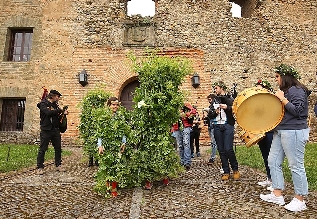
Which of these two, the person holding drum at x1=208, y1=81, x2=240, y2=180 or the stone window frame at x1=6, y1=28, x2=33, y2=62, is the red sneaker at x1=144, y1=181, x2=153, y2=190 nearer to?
the person holding drum at x1=208, y1=81, x2=240, y2=180

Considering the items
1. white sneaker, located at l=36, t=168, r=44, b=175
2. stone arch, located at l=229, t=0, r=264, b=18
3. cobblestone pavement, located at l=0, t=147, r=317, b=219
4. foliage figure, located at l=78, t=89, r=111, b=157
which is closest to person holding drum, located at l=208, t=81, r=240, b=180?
cobblestone pavement, located at l=0, t=147, r=317, b=219

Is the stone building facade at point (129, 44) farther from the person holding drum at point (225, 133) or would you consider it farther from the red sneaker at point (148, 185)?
the red sneaker at point (148, 185)

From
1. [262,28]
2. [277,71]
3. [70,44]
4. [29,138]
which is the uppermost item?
[262,28]

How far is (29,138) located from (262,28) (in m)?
11.2

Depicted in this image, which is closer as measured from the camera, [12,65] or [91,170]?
[91,170]

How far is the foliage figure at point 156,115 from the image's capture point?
4418 mm

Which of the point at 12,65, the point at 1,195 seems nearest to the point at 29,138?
the point at 12,65

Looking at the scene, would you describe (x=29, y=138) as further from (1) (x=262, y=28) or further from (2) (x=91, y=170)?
(1) (x=262, y=28)

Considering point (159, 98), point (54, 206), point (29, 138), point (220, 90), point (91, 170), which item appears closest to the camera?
point (54, 206)

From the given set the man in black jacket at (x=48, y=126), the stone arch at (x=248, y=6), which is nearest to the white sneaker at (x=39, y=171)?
the man in black jacket at (x=48, y=126)

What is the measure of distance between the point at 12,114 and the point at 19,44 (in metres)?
3.31

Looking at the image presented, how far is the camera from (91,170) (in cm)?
627

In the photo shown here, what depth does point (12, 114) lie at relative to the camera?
11930 millimetres

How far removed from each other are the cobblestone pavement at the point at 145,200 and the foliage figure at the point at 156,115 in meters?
0.39
